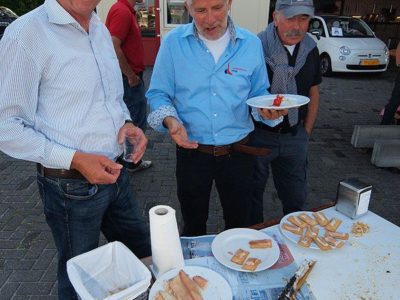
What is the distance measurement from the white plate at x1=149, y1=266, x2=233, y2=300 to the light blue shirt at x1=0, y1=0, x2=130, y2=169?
0.60 m

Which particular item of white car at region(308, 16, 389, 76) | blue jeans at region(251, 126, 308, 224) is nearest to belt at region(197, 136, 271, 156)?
blue jeans at region(251, 126, 308, 224)

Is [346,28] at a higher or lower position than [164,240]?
higher

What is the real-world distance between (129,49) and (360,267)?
315 centimetres

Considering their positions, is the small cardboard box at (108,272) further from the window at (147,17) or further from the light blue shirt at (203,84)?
the window at (147,17)

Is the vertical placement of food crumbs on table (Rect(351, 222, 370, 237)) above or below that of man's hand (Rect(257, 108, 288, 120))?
below

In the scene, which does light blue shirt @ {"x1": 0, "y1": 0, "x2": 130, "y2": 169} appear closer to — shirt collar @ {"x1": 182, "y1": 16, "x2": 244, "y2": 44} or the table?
shirt collar @ {"x1": 182, "y1": 16, "x2": 244, "y2": 44}

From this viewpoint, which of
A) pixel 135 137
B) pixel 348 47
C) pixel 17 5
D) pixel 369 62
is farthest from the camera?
pixel 17 5

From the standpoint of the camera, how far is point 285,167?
2570mm

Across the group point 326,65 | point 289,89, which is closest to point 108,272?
point 289,89

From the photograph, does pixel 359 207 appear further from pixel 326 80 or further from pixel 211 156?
pixel 326 80

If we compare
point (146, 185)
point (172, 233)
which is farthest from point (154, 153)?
point (172, 233)

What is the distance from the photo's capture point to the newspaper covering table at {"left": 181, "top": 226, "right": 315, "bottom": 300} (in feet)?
4.53

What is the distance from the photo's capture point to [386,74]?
1040 cm

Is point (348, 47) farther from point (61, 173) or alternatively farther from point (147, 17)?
point (61, 173)
